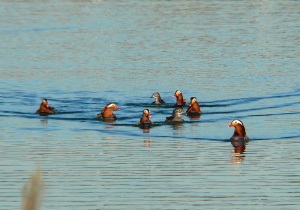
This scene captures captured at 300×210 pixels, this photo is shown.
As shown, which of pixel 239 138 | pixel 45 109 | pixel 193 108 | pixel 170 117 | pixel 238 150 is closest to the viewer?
pixel 238 150

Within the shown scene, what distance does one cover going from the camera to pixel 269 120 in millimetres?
39281

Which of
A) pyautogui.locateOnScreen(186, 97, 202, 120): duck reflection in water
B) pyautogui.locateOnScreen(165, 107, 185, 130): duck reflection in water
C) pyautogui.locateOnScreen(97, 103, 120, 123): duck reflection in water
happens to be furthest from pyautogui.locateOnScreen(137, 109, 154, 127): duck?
pyautogui.locateOnScreen(186, 97, 202, 120): duck reflection in water

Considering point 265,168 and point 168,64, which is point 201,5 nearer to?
point 168,64

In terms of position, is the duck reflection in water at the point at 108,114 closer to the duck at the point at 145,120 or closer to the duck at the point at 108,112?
the duck at the point at 108,112

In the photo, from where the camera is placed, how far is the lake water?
1001 inches

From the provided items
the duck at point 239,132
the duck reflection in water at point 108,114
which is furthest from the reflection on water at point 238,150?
the duck reflection in water at point 108,114

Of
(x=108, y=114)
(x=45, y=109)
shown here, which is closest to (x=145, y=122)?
(x=108, y=114)

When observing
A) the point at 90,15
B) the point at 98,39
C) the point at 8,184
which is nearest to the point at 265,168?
the point at 8,184

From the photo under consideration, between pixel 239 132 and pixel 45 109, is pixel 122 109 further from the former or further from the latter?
pixel 239 132

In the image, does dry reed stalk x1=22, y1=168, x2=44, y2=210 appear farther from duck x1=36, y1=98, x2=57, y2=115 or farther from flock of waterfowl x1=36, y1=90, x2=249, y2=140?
duck x1=36, y1=98, x2=57, y2=115

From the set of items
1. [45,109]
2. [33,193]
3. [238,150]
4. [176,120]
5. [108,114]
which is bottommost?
[33,193]

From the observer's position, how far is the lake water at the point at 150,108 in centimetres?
2542

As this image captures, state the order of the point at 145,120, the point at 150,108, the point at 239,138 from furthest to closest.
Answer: the point at 150,108, the point at 145,120, the point at 239,138

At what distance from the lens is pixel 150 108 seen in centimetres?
4294
